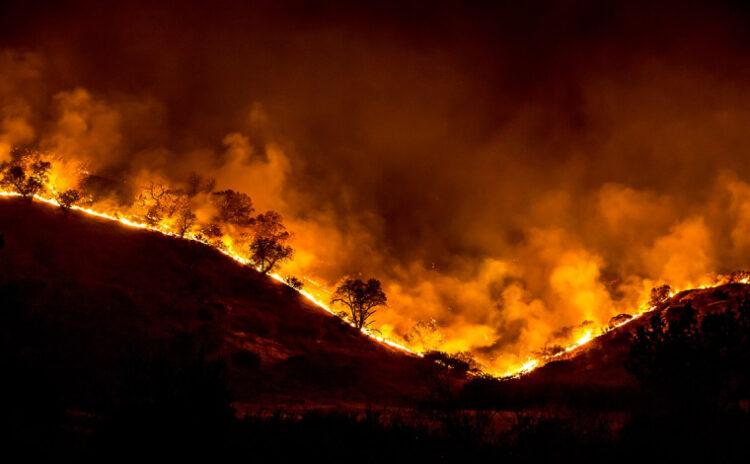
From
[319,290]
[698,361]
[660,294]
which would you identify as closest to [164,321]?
[319,290]

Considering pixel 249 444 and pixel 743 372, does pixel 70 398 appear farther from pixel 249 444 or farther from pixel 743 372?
pixel 743 372

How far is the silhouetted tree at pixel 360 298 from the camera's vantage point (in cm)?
4525

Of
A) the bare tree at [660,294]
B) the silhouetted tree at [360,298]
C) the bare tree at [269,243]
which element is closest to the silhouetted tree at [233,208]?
the bare tree at [269,243]

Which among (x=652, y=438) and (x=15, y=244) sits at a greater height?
(x=15, y=244)

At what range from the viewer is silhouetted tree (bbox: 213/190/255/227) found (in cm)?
4975

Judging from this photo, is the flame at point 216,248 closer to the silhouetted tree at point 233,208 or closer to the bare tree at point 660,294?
the silhouetted tree at point 233,208

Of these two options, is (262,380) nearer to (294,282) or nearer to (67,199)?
(294,282)

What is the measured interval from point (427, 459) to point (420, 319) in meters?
45.3

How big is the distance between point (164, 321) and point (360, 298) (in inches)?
798

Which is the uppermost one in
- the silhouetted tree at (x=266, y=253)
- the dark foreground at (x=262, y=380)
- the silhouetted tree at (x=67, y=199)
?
the silhouetted tree at (x=67, y=199)

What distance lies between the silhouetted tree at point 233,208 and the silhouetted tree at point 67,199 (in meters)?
12.8

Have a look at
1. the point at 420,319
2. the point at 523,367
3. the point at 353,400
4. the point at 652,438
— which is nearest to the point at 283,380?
the point at 353,400

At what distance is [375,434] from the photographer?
10.3 meters

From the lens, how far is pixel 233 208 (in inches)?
1993
